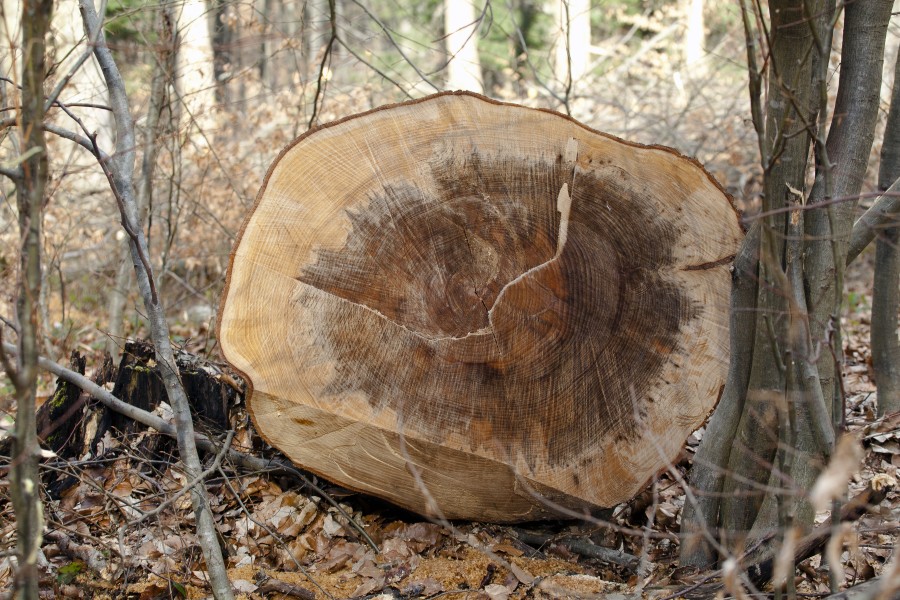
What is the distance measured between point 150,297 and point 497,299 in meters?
1.15

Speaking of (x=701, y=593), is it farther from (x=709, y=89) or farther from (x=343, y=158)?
(x=709, y=89)

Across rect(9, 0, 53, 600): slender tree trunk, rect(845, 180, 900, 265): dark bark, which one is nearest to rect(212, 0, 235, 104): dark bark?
rect(9, 0, 53, 600): slender tree trunk

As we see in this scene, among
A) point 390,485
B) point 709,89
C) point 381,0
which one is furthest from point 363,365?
point 381,0

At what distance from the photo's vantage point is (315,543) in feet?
7.98

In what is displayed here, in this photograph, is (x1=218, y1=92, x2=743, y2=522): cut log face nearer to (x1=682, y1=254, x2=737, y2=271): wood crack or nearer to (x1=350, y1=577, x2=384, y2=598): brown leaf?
(x1=682, y1=254, x2=737, y2=271): wood crack

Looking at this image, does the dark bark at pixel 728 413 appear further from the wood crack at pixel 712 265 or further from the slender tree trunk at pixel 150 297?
the slender tree trunk at pixel 150 297

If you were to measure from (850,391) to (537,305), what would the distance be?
2.54 metres

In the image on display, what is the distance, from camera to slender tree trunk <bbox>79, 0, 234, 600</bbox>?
6.16ft

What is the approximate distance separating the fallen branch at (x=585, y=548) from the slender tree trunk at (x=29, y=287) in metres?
1.73

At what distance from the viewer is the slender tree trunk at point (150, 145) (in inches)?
156

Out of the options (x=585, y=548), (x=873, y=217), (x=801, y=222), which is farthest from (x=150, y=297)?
(x=873, y=217)

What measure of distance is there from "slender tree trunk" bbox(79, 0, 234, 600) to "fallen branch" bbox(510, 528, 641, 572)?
46.3 inches

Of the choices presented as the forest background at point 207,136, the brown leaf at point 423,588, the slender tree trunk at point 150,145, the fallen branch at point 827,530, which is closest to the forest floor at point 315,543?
the brown leaf at point 423,588

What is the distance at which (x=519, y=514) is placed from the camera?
2424 millimetres
